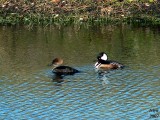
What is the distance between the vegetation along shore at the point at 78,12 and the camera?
40.1 metres

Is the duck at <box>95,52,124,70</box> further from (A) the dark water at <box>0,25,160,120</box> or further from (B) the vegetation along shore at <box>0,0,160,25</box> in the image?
(B) the vegetation along shore at <box>0,0,160,25</box>

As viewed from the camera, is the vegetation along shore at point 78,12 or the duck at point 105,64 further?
the vegetation along shore at point 78,12

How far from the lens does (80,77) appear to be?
24.7 meters

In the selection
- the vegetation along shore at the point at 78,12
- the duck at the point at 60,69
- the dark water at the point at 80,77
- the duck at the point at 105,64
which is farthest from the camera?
the vegetation along shore at the point at 78,12

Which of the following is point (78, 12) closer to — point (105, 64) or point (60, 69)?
point (105, 64)

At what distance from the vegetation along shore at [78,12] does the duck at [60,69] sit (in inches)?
524

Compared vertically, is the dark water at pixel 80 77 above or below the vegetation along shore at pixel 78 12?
below

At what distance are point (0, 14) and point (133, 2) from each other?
9.07 meters

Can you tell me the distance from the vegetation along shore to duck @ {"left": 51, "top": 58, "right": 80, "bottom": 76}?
13297 millimetres

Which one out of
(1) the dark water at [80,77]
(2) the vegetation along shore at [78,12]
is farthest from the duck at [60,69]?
(2) the vegetation along shore at [78,12]

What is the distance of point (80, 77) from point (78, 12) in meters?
17.4

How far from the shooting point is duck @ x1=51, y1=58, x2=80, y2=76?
25.5 metres

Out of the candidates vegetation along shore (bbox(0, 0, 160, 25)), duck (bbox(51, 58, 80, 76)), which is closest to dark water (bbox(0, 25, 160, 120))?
duck (bbox(51, 58, 80, 76))

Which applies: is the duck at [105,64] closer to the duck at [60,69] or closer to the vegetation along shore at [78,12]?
the duck at [60,69]
